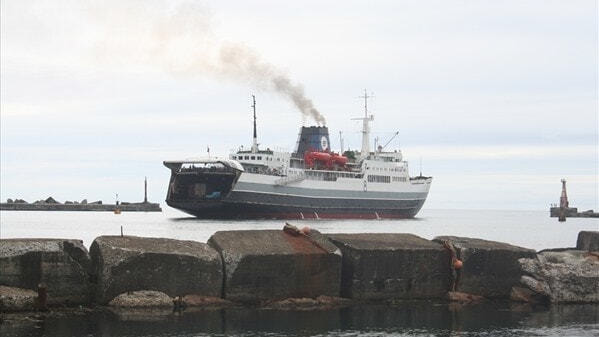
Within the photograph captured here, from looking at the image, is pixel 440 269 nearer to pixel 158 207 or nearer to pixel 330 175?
pixel 330 175

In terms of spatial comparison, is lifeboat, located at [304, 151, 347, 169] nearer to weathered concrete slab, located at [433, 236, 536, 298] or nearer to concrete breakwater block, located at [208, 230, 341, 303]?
weathered concrete slab, located at [433, 236, 536, 298]

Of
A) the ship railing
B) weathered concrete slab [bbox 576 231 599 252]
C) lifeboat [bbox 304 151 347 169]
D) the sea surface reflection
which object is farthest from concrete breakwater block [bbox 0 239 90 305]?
lifeboat [bbox 304 151 347 169]

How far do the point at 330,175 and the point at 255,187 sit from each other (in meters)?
13.2

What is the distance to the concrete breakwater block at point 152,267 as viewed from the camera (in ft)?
44.4

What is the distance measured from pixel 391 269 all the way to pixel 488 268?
184cm

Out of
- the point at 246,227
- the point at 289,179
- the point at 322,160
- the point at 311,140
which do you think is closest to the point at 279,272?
the point at 246,227

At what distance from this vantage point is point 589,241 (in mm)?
18953

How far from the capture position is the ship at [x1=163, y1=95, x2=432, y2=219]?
77.3m

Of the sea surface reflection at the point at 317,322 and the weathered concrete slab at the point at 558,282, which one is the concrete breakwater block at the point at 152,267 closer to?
the sea surface reflection at the point at 317,322

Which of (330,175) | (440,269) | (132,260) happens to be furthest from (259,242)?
(330,175)

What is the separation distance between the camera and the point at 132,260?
1351 cm

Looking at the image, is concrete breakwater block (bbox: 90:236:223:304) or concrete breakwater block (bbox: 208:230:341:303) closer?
concrete breakwater block (bbox: 90:236:223:304)

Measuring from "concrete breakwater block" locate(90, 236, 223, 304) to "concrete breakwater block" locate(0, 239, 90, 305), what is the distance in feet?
0.78

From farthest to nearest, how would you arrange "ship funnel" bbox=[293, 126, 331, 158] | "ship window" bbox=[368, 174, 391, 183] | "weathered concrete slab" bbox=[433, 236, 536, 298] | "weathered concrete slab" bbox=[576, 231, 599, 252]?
"ship window" bbox=[368, 174, 391, 183] → "ship funnel" bbox=[293, 126, 331, 158] → "weathered concrete slab" bbox=[576, 231, 599, 252] → "weathered concrete slab" bbox=[433, 236, 536, 298]
